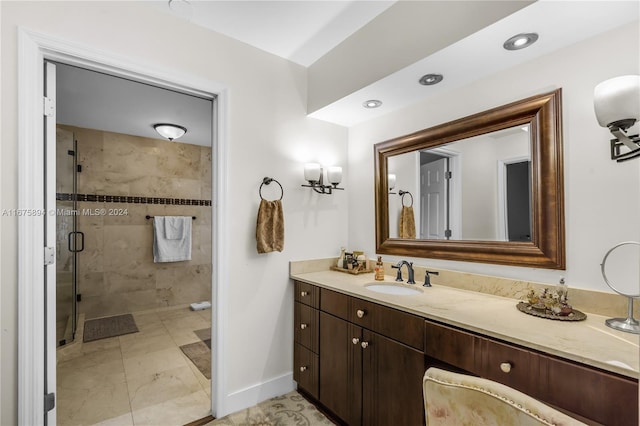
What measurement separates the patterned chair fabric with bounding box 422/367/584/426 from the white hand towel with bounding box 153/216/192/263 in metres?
4.16

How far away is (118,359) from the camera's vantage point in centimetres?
275

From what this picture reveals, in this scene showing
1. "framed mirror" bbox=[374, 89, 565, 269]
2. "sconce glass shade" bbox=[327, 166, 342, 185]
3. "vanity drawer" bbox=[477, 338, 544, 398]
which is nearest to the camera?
"vanity drawer" bbox=[477, 338, 544, 398]

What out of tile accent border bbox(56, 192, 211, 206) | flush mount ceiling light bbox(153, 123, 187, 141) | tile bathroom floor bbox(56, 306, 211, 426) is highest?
flush mount ceiling light bbox(153, 123, 187, 141)

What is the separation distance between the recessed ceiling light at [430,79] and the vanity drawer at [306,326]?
1.65 m

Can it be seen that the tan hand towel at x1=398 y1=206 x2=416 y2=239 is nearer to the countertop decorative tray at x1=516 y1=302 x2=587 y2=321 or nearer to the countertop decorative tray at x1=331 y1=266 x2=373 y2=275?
the countertop decorative tray at x1=331 y1=266 x2=373 y2=275

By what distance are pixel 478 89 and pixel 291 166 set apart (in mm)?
1361

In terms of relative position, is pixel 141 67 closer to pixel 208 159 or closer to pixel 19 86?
pixel 19 86

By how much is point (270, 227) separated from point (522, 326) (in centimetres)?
154

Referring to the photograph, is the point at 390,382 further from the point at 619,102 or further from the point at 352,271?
the point at 619,102

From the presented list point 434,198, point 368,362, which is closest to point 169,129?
point 434,198

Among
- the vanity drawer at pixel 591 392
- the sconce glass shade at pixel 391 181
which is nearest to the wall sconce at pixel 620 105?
the vanity drawer at pixel 591 392

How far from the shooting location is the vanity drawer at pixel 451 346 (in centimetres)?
123

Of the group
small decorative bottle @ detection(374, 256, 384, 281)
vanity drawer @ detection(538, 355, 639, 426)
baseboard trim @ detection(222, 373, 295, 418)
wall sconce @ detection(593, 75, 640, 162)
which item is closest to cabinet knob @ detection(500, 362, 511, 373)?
vanity drawer @ detection(538, 355, 639, 426)

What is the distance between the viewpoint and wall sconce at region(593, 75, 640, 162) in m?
1.07
